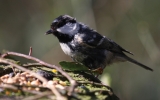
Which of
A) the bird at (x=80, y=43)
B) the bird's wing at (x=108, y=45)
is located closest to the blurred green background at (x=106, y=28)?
the bird's wing at (x=108, y=45)

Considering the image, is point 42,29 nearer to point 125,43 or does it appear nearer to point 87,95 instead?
point 125,43

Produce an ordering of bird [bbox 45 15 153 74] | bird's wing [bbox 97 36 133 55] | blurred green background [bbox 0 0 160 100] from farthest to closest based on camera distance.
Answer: blurred green background [bbox 0 0 160 100]
bird's wing [bbox 97 36 133 55]
bird [bbox 45 15 153 74]

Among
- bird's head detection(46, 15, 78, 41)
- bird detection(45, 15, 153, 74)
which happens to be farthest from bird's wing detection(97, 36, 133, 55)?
bird's head detection(46, 15, 78, 41)

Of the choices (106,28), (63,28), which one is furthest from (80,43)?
(106,28)

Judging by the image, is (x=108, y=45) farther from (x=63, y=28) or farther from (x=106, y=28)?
(x=106, y=28)

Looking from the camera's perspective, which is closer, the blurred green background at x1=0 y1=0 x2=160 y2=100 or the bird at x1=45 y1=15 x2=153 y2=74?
the bird at x1=45 y1=15 x2=153 y2=74

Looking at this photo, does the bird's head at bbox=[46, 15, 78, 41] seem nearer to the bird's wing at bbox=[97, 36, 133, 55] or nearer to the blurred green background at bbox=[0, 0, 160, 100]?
the bird's wing at bbox=[97, 36, 133, 55]

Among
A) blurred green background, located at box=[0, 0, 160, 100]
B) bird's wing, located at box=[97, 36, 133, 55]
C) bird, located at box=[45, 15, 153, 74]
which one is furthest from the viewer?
blurred green background, located at box=[0, 0, 160, 100]

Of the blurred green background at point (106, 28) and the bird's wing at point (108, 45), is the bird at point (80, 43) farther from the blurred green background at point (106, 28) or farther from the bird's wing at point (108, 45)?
the blurred green background at point (106, 28)

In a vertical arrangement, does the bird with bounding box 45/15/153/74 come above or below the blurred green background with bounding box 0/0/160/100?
below
